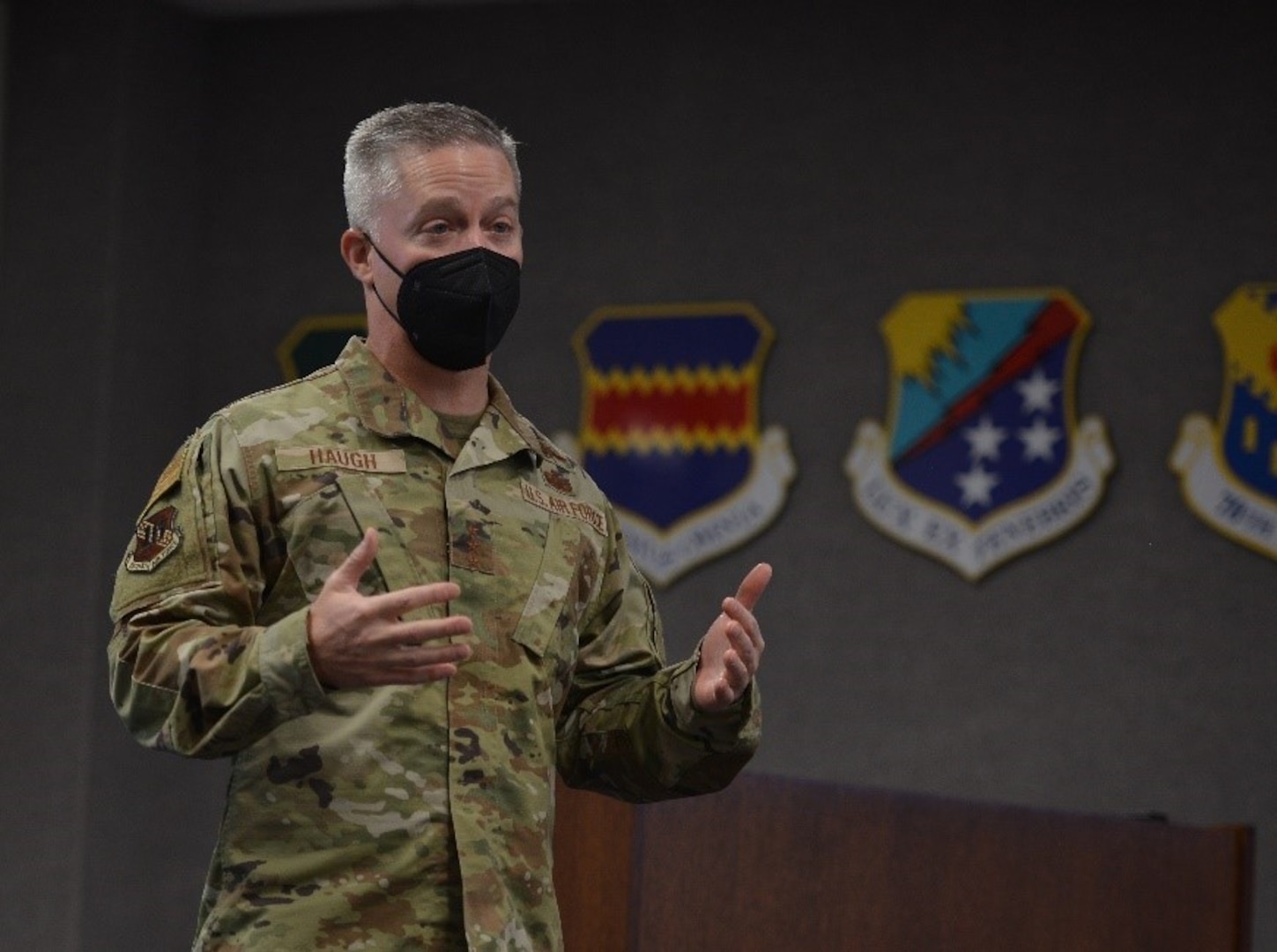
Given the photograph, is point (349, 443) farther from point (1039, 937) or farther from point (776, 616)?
point (776, 616)

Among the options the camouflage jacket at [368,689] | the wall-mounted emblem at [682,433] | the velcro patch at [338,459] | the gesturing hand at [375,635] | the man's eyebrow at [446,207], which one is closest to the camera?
the gesturing hand at [375,635]

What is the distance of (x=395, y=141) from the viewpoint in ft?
6.10

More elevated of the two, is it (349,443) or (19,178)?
(19,178)

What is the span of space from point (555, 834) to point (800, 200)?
2885 mm

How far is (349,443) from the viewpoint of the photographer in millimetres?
1801

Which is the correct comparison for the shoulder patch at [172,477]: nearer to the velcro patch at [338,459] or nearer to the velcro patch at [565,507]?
the velcro patch at [338,459]

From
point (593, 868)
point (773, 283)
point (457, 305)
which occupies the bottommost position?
point (593, 868)

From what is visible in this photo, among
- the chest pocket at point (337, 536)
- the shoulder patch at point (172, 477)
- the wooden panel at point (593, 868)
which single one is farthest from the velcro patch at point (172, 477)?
the wooden panel at point (593, 868)

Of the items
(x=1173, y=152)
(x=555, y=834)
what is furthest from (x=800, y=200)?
(x=555, y=834)

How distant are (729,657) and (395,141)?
22.7 inches

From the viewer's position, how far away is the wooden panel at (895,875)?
2689 mm

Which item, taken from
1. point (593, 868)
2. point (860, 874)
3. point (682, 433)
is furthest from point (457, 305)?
point (682, 433)

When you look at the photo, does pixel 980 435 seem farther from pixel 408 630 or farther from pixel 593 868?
pixel 408 630

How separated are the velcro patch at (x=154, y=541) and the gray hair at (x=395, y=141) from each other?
353 mm
